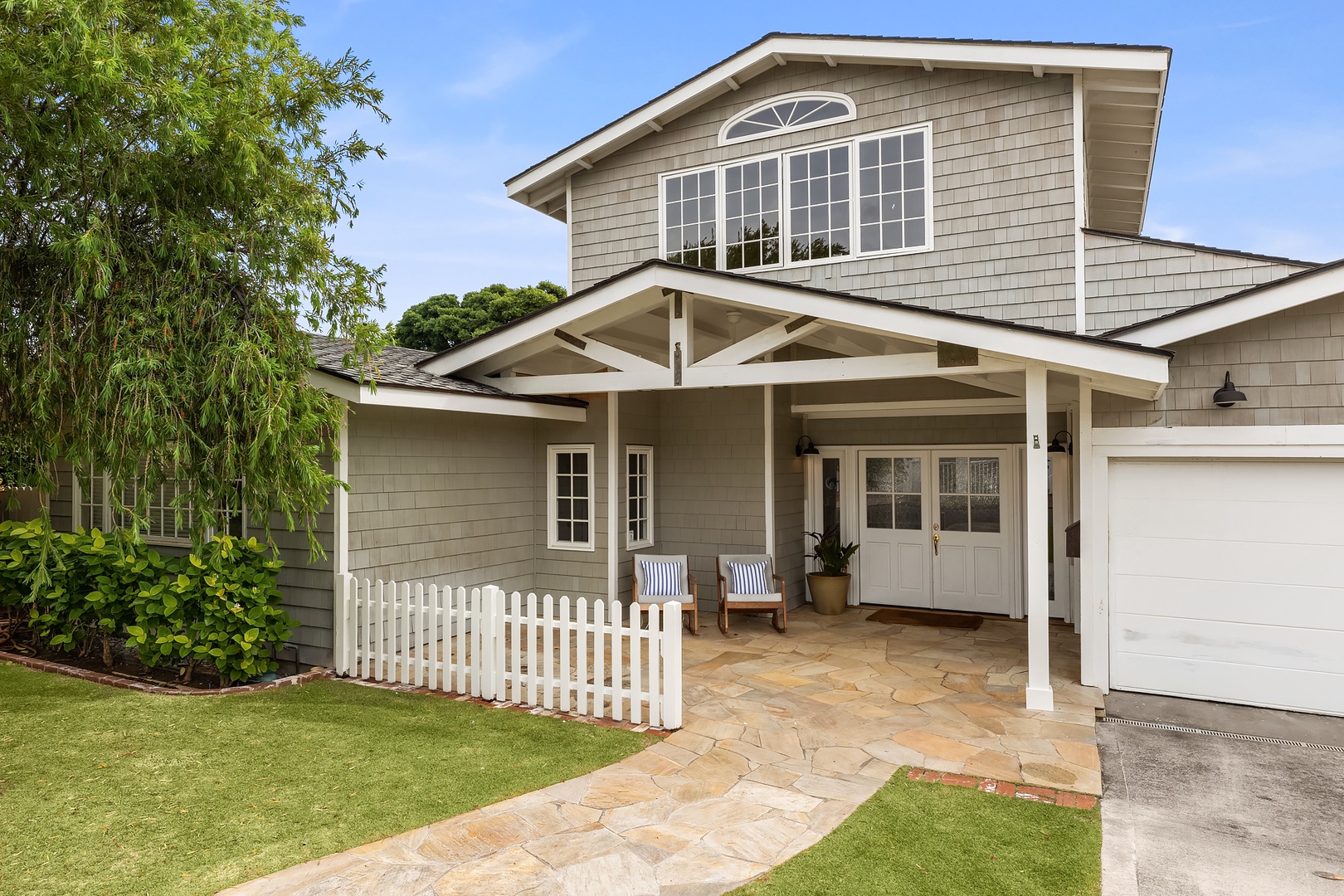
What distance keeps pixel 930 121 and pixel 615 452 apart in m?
4.80

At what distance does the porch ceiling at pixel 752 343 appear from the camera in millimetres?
5598

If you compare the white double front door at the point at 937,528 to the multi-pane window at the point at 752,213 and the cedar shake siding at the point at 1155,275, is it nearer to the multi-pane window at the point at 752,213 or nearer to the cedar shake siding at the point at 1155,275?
the cedar shake siding at the point at 1155,275

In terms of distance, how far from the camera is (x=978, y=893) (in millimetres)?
3387

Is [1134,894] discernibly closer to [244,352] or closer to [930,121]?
[244,352]

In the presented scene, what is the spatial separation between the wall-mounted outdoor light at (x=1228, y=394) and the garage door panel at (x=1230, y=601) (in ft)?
4.51

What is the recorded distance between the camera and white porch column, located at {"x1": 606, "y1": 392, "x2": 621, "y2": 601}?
9.09 metres

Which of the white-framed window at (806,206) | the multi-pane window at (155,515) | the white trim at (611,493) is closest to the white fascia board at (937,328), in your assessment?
the white-framed window at (806,206)

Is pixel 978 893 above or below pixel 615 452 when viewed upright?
below

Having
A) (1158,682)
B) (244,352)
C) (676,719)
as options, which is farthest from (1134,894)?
(244,352)

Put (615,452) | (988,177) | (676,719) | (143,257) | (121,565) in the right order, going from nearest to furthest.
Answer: (143,257) < (676,719) < (121,565) < (988,177) < (615,452)

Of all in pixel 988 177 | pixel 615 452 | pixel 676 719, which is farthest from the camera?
pixel 615 452

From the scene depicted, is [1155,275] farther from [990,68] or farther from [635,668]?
[635,668]

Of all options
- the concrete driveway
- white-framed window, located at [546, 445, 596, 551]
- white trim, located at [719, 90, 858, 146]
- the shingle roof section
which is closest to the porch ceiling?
the shingle roof section

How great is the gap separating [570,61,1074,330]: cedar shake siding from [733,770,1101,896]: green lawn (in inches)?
193
